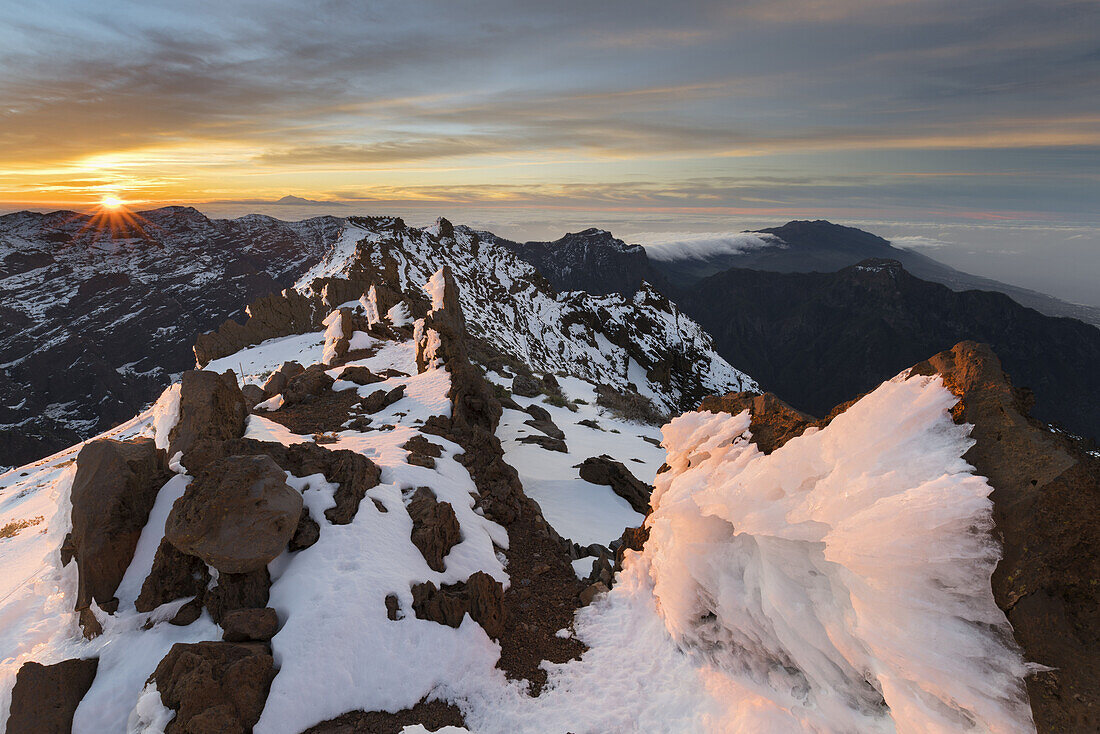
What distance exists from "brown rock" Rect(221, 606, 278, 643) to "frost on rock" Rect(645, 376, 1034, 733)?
240 inches

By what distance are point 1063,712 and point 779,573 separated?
2.53 metres

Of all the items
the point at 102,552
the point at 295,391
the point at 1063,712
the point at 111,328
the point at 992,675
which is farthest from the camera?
the point at 111,328

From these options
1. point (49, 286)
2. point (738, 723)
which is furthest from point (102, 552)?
point (49, 286)

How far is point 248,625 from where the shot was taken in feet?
21.4

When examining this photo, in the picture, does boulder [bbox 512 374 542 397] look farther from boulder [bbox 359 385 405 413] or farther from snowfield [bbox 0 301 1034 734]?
snowfield [bbox 0 301 1034 734]

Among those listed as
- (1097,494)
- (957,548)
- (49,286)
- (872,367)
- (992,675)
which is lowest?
(872,367)

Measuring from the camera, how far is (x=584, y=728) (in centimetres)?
641

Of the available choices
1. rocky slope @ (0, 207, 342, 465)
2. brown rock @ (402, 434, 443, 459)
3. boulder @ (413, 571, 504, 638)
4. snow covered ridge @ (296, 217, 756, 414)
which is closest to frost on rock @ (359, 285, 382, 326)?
brown rock @ (402, 434, 443, 459)

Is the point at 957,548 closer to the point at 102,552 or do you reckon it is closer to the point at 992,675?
the point at 992,675

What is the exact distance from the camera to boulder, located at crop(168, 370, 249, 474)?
10094 millimetres

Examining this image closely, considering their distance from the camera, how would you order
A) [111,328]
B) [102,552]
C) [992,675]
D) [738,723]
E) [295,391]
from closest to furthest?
[992,675] < [738,723] < [102,552] < [295,391] < [111,328]

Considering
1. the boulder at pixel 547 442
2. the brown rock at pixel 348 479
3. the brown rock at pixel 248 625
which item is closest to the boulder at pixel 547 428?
the boulder at pixel 547 442

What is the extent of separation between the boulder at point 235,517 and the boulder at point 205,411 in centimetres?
280

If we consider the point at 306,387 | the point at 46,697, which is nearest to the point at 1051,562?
the point at 46,697
